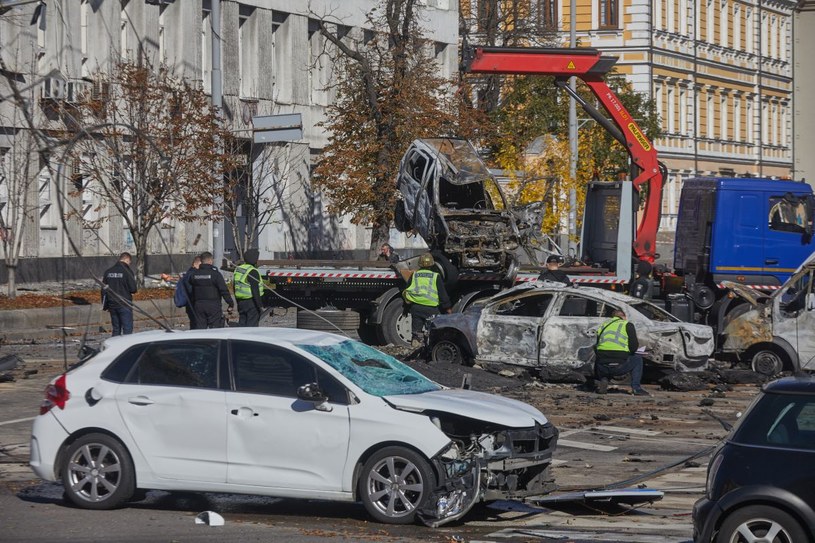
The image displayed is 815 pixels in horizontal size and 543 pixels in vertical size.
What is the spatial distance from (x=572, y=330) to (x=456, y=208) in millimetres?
6088

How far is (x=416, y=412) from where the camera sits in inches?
412

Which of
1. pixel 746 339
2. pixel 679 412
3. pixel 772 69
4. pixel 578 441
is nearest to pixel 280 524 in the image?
pixel 578 441

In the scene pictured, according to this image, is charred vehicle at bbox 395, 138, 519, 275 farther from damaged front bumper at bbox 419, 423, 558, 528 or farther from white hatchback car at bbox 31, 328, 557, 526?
damaged front bumper at bbox 419, 423, 558, 528

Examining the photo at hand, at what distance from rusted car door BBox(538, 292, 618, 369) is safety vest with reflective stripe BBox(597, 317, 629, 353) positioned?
0.72 meters

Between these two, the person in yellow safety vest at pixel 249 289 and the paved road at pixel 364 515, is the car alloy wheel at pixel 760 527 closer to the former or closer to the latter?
the paved road at pixel 364 515

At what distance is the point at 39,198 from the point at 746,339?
2105 cm

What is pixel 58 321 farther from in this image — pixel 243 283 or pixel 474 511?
pixel 474 511

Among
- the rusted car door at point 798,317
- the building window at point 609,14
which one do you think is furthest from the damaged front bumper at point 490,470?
the building window at point 609,14

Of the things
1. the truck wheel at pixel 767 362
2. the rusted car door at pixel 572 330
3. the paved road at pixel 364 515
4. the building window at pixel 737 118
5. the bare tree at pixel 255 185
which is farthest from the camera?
the building window at pixel 737 118

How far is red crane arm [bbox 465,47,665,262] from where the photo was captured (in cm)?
2661

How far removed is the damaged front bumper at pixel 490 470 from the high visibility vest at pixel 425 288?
33.5ft

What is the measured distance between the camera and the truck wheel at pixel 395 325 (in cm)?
2284

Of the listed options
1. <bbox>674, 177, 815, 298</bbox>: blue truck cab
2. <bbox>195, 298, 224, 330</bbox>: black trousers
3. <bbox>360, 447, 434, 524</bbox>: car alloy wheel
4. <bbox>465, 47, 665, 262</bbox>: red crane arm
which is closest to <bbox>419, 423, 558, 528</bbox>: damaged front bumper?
<bbox>360, 447, 434, 524</bbox>: car alloy wheel

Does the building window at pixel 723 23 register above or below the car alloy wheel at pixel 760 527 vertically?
above
